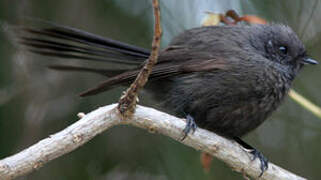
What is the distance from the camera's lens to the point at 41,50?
379 centimetres

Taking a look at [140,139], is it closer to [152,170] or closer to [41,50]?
[152,170]

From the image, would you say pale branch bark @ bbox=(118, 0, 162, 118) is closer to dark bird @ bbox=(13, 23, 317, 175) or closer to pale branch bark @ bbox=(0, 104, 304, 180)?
pale branch bark @ bbox=(0, 104, 304, 180)

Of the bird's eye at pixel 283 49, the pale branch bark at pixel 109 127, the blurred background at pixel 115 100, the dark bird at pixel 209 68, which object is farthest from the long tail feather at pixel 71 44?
the bird's eye at pixel 283 49

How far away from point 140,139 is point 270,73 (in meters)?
1.38

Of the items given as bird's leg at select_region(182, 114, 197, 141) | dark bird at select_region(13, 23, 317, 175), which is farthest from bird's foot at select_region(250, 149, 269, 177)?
bird's leg at select_region(182, 114, 197, 141)

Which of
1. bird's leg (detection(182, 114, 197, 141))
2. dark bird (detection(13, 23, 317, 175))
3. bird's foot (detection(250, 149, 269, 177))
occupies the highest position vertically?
dark bird (detection(13, 23, 317, 175))

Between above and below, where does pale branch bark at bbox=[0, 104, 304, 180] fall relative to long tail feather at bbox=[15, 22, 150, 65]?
below

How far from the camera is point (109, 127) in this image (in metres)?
2.99

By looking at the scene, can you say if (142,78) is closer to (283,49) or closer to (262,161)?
(262,161)

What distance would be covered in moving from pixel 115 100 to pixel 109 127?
1.75m

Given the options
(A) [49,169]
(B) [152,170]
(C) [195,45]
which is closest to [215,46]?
(C) [195,45]

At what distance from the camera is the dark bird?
3.73m

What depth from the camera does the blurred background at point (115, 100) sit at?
443 cm

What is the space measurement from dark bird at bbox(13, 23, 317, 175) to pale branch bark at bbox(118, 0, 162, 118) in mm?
632
